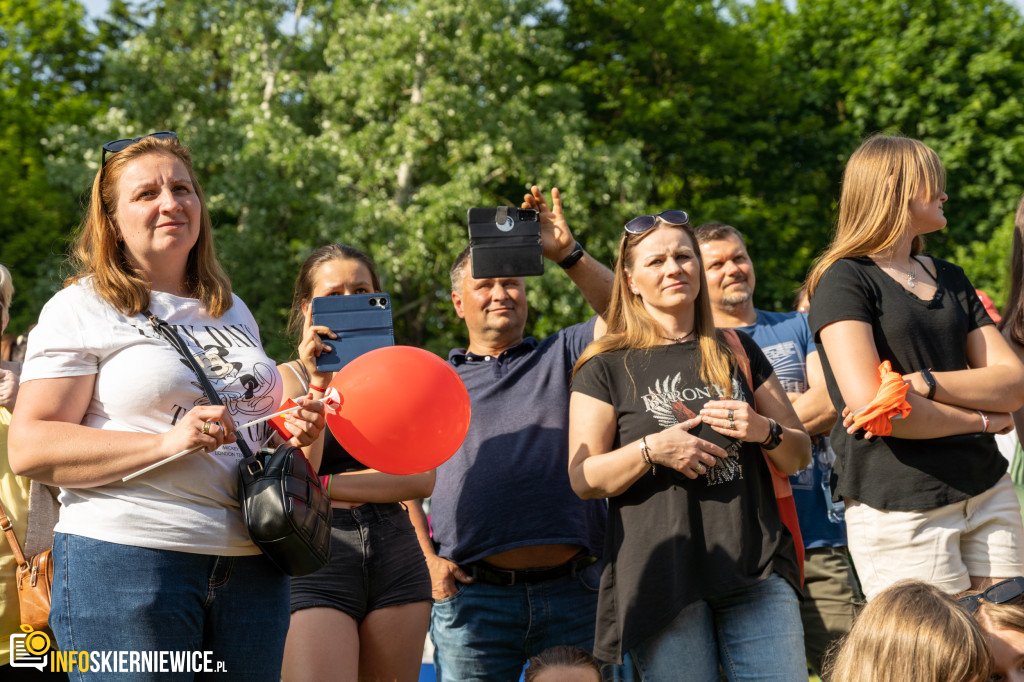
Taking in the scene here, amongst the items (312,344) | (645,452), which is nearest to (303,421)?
(312,344)

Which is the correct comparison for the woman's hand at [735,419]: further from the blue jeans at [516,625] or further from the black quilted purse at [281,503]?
the black quilted purse at [281,503]

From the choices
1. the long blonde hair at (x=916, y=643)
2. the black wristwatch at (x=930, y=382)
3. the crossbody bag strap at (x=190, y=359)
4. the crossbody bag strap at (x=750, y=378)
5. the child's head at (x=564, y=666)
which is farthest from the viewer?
the child's head at (x=564, y=666)

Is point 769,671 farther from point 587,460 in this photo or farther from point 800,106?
point 800,106

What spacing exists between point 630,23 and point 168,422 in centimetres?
1971

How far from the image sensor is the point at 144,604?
7.21 feet

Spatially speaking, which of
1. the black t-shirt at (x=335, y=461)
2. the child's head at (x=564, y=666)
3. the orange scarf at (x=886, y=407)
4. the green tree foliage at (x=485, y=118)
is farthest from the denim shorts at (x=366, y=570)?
the green tree foliage at (x=485, y=118)

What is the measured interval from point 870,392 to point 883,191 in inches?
27.1

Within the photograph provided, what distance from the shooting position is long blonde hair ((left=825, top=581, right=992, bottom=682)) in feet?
6.29

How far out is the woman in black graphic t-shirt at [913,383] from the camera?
286 centimetres

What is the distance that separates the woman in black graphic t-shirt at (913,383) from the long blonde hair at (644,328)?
1.08ft

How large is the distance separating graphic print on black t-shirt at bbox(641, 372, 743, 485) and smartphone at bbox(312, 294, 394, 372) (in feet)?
2.99

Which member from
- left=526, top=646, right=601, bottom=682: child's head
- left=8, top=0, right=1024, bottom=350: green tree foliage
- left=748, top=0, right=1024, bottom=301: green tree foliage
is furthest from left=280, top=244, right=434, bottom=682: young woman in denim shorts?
left=748, top=0, right=1024, bottom=301: green tree foliage

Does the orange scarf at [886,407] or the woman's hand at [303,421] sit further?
the orange scarf at [886,407]

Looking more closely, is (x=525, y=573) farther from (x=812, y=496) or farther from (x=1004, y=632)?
(x=1004, y=632)
